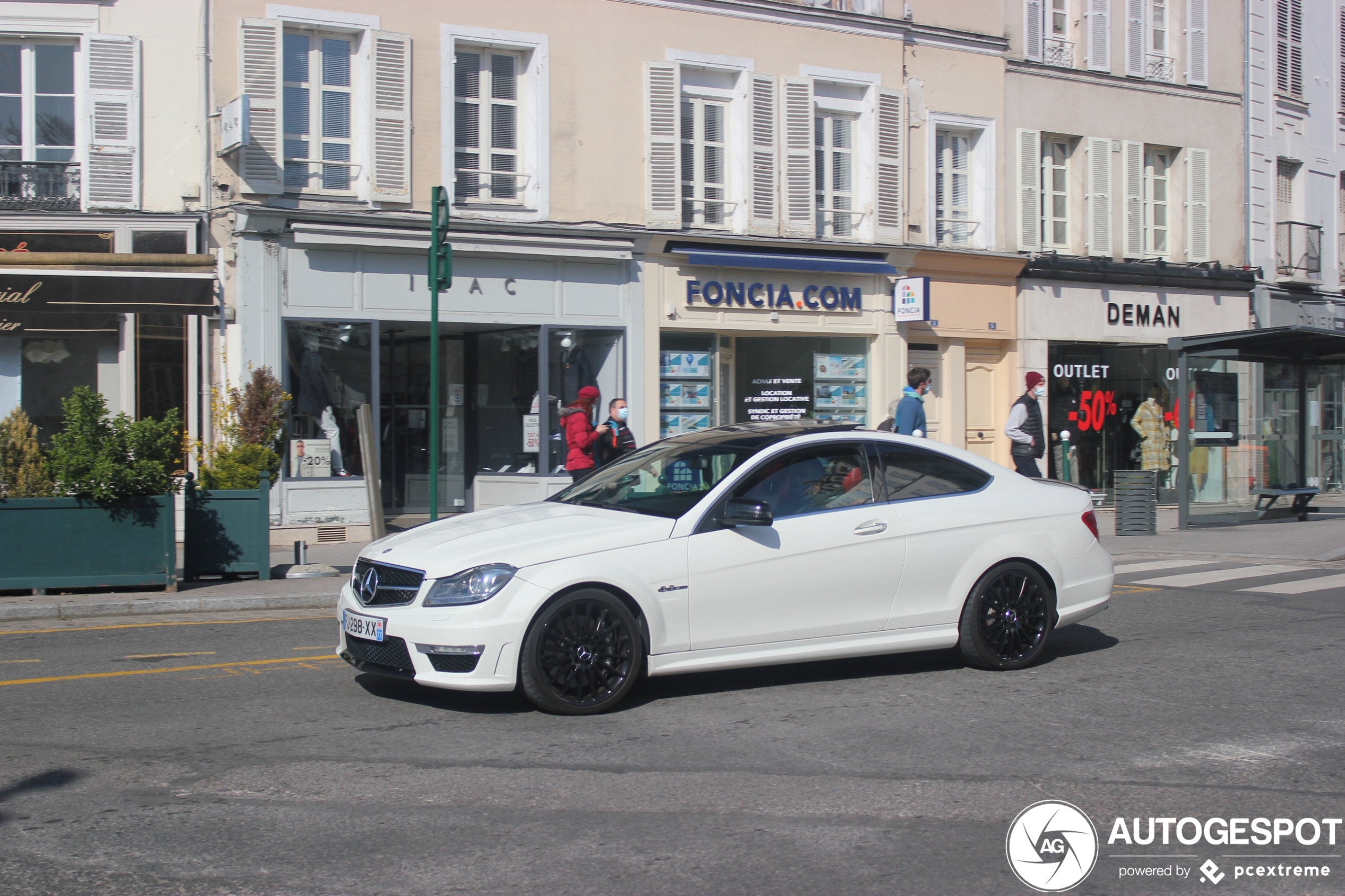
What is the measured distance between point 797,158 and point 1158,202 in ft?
27.0

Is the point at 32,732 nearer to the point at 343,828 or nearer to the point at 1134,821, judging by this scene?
the point at 343,828

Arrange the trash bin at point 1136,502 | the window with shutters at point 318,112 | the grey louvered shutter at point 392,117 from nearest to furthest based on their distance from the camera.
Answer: the window with shutters at point 318,112
the grey louvered shutter at point 392,117
the trash bin at point 1136,502

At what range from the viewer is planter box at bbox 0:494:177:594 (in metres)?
10.5

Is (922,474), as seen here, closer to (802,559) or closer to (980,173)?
(802,559)

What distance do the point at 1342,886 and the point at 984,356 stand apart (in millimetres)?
17655

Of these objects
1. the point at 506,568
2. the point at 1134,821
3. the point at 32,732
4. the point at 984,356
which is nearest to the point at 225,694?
the point at 32,732

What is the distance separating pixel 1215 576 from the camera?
12.3 m

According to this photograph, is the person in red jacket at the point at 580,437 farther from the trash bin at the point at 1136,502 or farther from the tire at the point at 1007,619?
the trash bin at the point at 1136,502

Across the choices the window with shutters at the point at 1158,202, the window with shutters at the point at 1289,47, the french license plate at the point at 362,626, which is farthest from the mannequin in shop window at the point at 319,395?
the window with shutters at the point at 1289,47

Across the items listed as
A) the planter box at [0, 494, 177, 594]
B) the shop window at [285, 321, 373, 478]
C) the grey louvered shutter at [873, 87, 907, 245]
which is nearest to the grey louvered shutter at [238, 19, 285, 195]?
the shop window at [285, 321, 373, 478]

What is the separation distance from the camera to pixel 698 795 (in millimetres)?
5051

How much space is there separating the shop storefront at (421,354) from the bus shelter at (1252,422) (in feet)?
26.2

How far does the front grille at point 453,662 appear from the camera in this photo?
238 inches

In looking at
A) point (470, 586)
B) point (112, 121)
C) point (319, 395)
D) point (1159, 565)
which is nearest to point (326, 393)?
point (319, 395)
